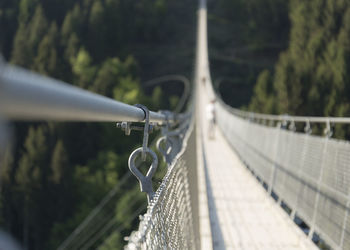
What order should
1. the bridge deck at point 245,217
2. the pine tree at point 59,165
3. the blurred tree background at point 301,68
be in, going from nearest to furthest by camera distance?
the bridge deck at point 245,217
the blurred tree background at point 301,68
the pine tree at point 59,165

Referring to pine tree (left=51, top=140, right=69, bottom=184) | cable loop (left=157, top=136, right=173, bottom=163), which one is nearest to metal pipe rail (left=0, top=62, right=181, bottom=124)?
cable loop (left=157, top=136, right=173, bottom=163)

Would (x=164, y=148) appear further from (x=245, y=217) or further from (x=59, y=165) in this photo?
(x=59, y=165)

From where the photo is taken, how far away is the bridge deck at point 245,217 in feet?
13.9

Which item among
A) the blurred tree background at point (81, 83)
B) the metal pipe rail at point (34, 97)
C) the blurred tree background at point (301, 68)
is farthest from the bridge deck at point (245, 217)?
the blurred tree background at point (81, 83)

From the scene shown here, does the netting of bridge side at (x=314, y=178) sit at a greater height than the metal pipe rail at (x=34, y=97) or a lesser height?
lesser

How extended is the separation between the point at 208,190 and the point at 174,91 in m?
53.7

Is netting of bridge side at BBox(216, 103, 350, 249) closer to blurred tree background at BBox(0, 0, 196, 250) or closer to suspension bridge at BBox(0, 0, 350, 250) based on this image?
suspension bridge at BBox(0, 0, 350, 250)

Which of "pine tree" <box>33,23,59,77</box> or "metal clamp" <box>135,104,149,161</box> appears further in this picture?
"pine tree" <box>33,23,59,77</box>

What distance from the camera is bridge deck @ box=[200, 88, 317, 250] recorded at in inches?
167

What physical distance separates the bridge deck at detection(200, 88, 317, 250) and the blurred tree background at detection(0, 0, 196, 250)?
14.0m

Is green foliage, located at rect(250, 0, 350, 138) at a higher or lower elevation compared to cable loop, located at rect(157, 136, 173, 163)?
higher

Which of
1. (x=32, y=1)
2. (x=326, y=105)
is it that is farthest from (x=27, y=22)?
(x=326, y=105)

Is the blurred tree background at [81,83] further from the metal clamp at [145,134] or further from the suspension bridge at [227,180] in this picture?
the metal clamp at [145,134]

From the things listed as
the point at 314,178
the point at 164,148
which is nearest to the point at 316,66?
the point at 314,178
